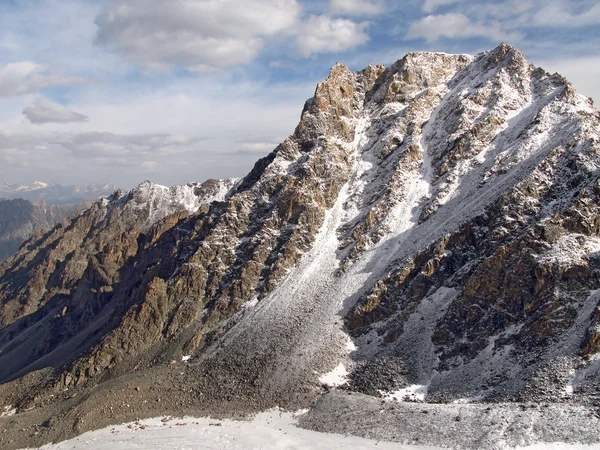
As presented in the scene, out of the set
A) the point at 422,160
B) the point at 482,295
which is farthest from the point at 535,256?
the point at 422,160

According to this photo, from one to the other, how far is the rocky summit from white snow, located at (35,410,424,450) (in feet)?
6.45

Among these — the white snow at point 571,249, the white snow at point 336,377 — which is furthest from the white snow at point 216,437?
the white snow at point 571,249

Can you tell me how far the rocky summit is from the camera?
1977 inches

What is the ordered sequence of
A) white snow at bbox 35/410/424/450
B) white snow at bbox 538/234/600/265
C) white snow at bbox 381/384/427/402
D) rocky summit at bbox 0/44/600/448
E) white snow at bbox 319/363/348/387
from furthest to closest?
1. white snow at bbox 319/363/348/387
2. white snow at bbox 538/234/600/265
3. white snow at bbox 381/384/427/402
4. rocky summit at bbox 0/44/600/448
5. white snow at bbox 35/410/424/450

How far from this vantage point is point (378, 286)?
6738cm

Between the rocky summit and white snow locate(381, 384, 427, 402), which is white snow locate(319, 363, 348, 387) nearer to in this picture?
the rocky summit

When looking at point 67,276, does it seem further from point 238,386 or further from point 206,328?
point 238,386

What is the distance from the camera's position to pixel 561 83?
90.2m

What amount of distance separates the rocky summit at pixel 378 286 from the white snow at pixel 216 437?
1966mm

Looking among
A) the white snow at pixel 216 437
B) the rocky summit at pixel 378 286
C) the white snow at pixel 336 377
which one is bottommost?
the white snow at pixel 216 437

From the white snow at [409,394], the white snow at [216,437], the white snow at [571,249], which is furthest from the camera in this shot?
the white snow at [571,249]

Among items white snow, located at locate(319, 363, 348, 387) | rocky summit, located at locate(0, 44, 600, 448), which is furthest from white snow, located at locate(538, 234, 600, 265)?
white snow, located at locate(319, 363, 348, 387)

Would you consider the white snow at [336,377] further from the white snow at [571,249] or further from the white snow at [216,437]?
the white snow at [571,249]

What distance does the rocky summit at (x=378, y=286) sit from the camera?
5022 cm
